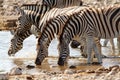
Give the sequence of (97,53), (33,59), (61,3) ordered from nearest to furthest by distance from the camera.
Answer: (97,53) → (33,59) → (61,3)

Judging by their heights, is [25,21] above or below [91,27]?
above

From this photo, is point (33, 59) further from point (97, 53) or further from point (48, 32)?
point (97, 53)

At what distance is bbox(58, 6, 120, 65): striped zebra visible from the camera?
12961 mm

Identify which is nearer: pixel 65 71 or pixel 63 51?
pixel 65 71

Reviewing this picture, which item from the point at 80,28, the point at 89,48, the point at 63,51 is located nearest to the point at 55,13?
the point at 80,28

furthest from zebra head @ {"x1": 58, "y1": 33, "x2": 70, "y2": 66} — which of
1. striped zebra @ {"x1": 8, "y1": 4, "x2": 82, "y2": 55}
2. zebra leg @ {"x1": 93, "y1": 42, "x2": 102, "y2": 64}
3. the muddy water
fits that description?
striped zebra @ {"x1": 8, "y1": 4, "x2": 82, "y2": 55}

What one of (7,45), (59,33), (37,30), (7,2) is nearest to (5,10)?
(7,2)

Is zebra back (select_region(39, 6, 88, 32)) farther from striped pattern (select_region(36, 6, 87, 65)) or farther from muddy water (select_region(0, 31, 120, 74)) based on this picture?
muddy water (select_region(0, 31, 120, 74))

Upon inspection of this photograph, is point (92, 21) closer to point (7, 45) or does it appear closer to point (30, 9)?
point (30, 9)

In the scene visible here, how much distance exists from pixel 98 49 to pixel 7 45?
4860 millimetres

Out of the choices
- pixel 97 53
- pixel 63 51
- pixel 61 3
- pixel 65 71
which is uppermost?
pixel 61 3

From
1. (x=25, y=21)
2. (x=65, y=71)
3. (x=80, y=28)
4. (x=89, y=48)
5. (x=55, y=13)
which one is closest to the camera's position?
(x=65, y=71)

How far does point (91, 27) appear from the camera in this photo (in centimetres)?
1328

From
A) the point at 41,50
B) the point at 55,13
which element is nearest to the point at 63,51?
the point at 41,50
